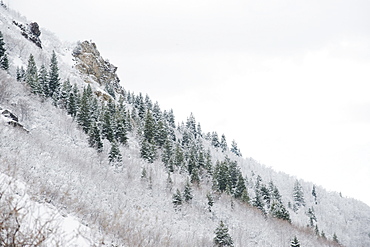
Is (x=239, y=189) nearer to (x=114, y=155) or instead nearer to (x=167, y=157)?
(x=167, y=157)

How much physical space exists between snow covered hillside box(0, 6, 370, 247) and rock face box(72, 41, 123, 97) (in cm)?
1467

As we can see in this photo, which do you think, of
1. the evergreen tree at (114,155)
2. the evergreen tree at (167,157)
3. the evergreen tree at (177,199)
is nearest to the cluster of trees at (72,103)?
the evergreen tree at (114,155)

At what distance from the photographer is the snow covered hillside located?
871 cm

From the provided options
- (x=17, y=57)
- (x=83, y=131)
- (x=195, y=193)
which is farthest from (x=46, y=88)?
(x=195, y=193)

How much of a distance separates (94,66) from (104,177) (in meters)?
74.5

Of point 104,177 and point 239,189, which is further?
point 239,189

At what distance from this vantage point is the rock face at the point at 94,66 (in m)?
86.2

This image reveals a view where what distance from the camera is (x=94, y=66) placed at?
90.8m

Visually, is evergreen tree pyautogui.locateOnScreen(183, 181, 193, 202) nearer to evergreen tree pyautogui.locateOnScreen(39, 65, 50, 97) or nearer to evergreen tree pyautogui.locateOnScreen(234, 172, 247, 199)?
evergreen tree pyautogui.locateOnScreen(234, 172, 247, 199)

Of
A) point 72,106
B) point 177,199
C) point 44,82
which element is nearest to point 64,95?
point 44,82

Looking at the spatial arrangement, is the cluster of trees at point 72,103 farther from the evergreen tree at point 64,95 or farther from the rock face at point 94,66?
the rock face at point 94,66

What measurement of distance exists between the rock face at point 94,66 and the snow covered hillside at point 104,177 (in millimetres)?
14668

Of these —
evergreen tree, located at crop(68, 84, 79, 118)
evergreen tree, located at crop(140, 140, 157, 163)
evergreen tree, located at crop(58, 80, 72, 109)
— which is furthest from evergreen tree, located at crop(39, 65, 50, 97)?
evergreen tree, located at crop(140, 140, 157, 163)

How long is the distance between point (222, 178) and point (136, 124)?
2058cm
